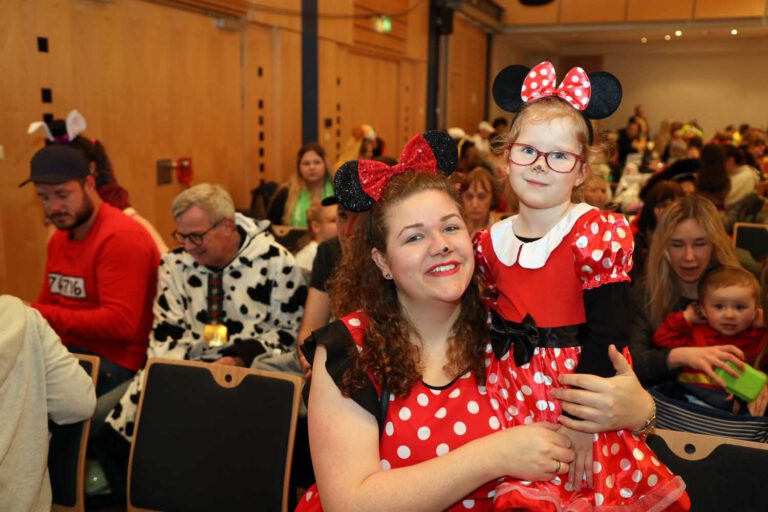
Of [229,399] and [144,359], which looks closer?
[229,399]

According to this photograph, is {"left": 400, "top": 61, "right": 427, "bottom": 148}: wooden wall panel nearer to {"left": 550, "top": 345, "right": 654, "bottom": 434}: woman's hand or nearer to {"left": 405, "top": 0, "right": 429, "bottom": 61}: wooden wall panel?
{"left": 405, "top": 0, "right": 429, "bottom": 61}: wooden wall panel

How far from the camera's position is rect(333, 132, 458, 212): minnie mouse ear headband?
156cm

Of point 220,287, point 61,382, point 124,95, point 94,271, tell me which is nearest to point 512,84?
point 61,382

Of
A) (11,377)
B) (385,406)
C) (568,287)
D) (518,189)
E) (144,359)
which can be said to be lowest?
(144,359)

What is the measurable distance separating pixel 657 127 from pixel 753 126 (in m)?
2.32

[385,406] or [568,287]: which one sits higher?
[568,287]

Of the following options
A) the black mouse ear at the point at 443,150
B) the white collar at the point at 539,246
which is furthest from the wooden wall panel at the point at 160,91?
the white collar at the point at 539,246

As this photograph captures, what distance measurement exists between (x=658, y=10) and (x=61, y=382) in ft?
41.3

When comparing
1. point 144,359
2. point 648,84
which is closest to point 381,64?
point 144,359

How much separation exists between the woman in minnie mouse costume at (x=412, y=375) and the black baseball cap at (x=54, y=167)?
199cm

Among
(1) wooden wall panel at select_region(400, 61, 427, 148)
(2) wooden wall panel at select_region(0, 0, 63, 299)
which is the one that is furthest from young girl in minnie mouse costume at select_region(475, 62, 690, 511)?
(1) wooden wall panel at select_region(400, 61, 427, 148)

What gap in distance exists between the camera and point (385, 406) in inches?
58.6

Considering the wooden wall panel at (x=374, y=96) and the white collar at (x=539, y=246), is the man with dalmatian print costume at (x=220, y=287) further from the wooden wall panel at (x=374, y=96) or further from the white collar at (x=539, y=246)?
the wooden wall panel at (x=374, y=96)

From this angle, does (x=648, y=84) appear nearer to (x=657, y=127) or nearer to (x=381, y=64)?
(x=657, y=127)
